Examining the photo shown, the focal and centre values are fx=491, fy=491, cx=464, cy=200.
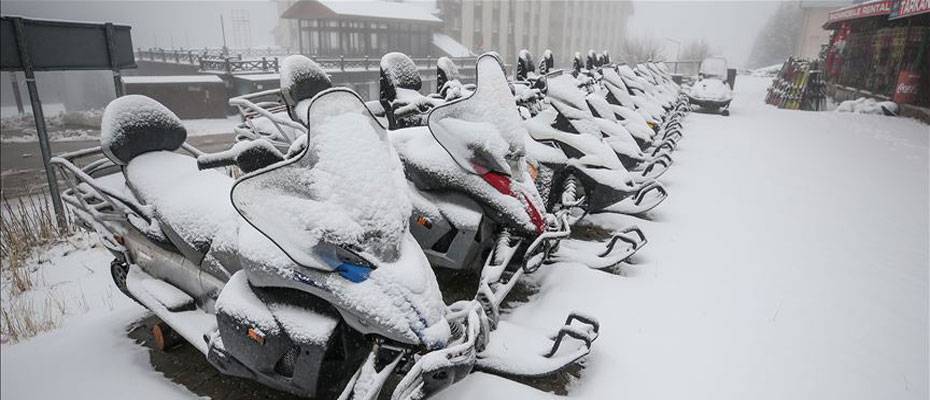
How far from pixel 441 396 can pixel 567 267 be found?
5.35ft

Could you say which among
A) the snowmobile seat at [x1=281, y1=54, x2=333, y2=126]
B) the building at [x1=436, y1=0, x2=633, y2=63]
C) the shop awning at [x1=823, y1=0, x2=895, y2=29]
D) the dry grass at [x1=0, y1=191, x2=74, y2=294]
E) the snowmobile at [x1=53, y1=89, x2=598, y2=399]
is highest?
the building at [x1=436, y1=0, x2=633, y2=63]

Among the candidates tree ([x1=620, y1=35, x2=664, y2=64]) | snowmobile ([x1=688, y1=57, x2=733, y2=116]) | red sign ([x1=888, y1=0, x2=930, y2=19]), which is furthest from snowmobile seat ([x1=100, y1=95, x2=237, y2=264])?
tree ([x1=620, y1=35, x2=664, y2=64])

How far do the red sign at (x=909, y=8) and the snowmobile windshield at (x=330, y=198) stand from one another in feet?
23.8

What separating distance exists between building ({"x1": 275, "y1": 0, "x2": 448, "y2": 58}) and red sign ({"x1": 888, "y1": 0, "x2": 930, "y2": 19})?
2112cm

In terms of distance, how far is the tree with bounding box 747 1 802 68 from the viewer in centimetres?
2250

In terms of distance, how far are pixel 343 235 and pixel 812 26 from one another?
78.4 feet

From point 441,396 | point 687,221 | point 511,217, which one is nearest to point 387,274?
point 441,396

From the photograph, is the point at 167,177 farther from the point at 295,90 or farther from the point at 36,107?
the point at 36,107

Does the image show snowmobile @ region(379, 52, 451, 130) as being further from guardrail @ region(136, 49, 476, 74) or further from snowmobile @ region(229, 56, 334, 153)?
guardrail @ region(136, 49, 476, 74)

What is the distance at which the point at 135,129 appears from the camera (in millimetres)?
2758

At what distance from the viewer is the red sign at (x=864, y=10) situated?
921 cm

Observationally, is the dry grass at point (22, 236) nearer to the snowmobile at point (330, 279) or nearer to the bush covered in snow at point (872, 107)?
the snowmobile at point (330, 279)

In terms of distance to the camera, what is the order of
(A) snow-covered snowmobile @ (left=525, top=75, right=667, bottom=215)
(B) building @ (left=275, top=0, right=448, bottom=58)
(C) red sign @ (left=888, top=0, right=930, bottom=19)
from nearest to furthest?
(A) snow-covered snowmobile @ (left=525, top=75, right=667, bottom=215) < (C) red sign @ (left=888, top=0, right=930, bottom=19) < (B) building @ (left=275, top=0, right=448, bottom=58)

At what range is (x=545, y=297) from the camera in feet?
10.8
